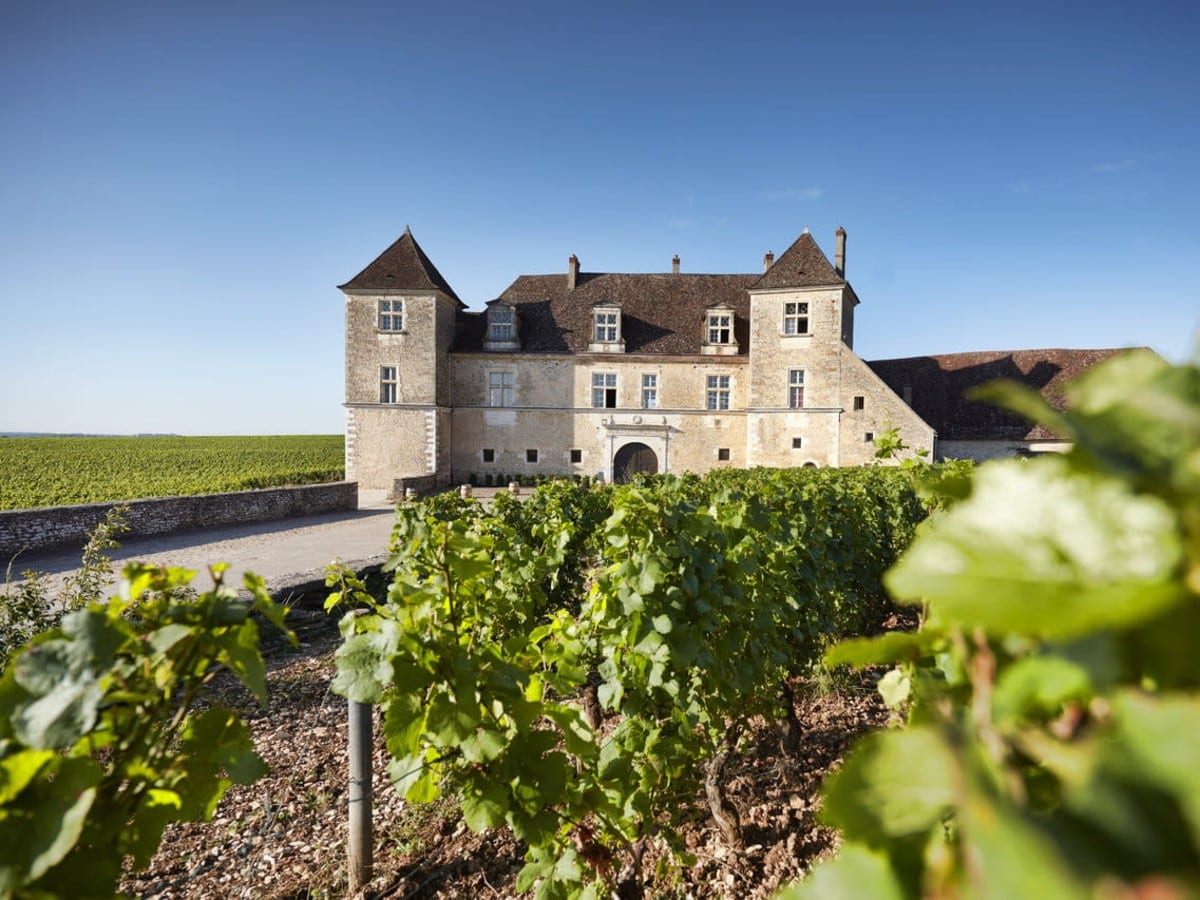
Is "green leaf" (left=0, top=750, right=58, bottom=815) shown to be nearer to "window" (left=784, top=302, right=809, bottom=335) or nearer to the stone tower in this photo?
the stone tower

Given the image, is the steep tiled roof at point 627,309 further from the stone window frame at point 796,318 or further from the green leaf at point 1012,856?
the green leaf at point 1012,856

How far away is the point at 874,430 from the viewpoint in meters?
21.8

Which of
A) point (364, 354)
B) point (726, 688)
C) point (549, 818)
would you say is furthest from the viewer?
point (364, 354)

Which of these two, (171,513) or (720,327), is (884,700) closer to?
(171,513)

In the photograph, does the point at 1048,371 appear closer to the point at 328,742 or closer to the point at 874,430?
the point at 874,430

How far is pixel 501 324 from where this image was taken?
25281mm

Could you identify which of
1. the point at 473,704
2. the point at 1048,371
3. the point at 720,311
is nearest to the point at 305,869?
the point at 473,704

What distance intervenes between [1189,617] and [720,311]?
Result: 25.5 m

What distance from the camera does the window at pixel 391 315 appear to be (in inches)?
935

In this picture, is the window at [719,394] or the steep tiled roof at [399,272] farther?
the window at [719,394]

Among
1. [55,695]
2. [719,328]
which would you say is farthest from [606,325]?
[55,695]

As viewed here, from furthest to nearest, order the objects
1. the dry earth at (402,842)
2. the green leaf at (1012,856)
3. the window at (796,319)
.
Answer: the window at (796,319)
the dry earth at (402,842)
the green leaf at (1012,856)

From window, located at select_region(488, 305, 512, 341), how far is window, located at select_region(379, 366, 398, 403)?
13.4 feet

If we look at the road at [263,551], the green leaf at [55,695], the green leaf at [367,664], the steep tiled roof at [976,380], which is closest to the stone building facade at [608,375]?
the steep tiled roof at [976,380]
